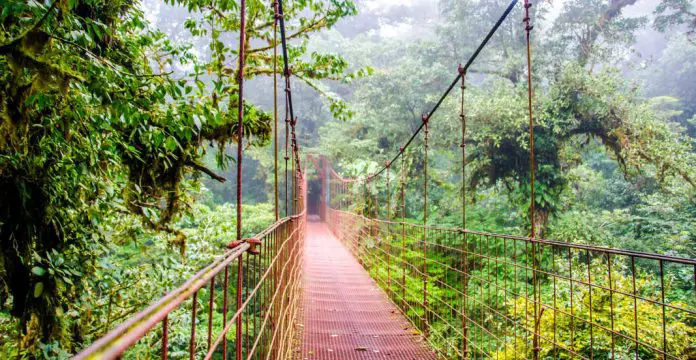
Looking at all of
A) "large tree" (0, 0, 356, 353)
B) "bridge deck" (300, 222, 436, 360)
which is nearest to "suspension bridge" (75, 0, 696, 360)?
"bridge deck" (300, 222, 436, 360)

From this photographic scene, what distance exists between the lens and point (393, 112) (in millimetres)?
9828

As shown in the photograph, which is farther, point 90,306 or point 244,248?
point 90,306

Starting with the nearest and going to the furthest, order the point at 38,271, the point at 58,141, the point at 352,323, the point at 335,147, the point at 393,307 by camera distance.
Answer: the point at 38,271 < the point at 58,141 < the point at 352,323 < the point at 393,307 < the point at 335,147

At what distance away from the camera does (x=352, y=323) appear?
9.75ft

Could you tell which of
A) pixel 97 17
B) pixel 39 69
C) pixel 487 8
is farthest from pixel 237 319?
pixel 487 8

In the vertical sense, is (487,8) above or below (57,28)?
above

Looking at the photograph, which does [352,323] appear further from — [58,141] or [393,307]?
[58,141]

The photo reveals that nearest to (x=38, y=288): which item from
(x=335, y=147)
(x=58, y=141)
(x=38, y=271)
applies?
(x=38, y=271)

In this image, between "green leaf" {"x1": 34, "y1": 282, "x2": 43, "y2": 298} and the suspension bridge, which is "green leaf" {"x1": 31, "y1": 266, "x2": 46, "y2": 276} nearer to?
"green leaf" {"x1": 34, "y1": 282, "x2": 43, "y2": 298}

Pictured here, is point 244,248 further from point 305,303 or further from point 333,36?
point 333,36

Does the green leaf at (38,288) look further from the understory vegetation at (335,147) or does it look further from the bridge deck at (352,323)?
the bridge deck at (352,323)

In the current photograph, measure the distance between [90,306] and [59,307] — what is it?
201 mm

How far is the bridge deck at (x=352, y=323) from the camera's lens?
238cm

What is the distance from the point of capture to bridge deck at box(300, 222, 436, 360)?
7.80 feet
